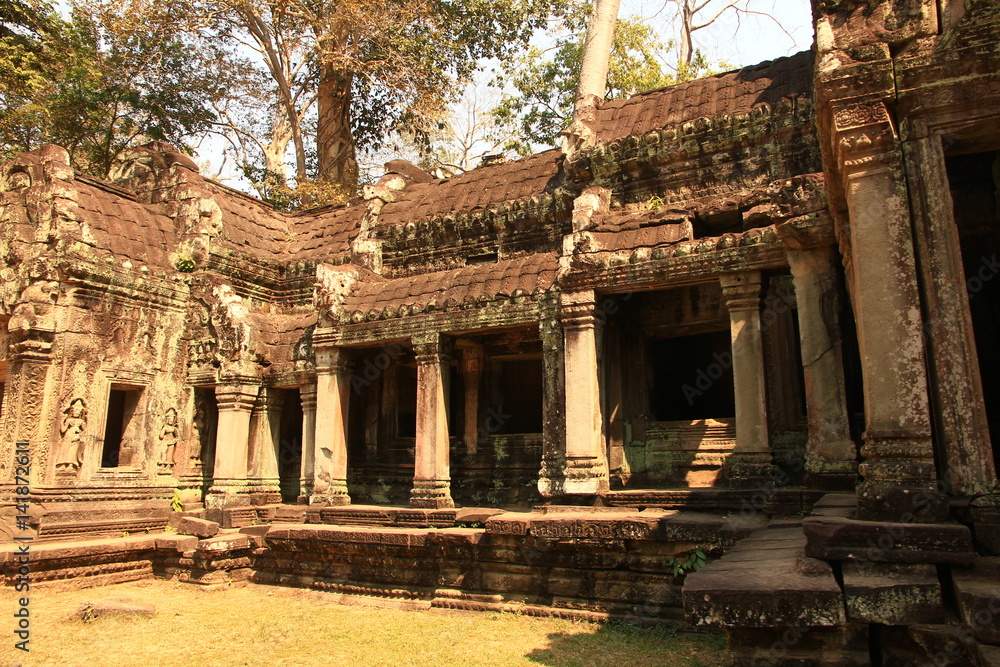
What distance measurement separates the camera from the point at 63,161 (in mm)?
11555

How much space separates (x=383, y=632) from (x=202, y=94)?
20611 mm

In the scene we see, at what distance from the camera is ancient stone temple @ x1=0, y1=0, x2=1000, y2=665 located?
3.95 meters

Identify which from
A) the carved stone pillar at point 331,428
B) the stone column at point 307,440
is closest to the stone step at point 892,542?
the carved stone pillar at point 331,428

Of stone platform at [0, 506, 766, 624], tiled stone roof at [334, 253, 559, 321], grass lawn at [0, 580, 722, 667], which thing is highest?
tiled stone roof at [334, 253, 559, 321]

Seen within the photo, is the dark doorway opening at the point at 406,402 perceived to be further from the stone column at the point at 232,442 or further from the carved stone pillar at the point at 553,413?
the carved stone pillar at the point at 553,413

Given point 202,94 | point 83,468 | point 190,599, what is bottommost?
point 190,599

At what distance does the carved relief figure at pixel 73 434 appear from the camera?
10516 mm

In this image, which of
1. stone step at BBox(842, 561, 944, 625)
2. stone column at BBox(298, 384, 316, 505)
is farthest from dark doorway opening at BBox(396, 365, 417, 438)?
stone step at BBox(842, 561, 944, 625)

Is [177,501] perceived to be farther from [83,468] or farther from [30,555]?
[30,555]

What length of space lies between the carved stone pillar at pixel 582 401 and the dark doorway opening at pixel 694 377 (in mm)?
2521

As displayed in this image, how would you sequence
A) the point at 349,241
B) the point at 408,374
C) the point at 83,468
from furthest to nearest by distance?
the point at 349,241 → the point at 408,374 → the point at 83,468

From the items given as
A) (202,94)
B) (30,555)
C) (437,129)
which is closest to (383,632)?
(30,555)

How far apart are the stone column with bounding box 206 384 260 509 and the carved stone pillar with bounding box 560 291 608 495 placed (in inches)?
237

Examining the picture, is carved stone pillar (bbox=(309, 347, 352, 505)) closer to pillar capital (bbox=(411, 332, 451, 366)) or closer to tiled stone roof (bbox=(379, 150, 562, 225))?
pillar capital (bbox=(411, 332, 451, 366))
